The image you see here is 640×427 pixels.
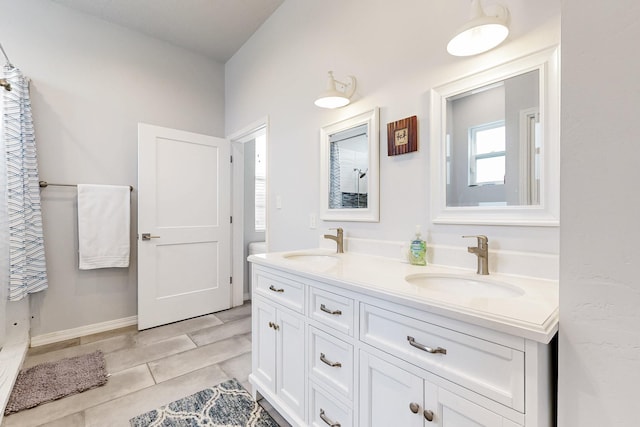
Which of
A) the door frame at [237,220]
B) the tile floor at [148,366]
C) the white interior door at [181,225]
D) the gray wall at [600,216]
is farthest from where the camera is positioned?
the door frame at [237,220]

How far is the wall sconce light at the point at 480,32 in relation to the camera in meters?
1.08

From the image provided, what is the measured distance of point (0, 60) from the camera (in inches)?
85.0

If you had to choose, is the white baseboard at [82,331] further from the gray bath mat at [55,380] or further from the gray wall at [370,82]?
the gray wall at [370,82]

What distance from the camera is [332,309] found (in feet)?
3.94

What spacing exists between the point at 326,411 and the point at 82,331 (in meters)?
2.61

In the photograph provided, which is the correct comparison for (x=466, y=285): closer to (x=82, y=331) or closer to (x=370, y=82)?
(x=370, y=82)

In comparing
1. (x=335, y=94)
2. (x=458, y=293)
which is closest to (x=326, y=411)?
Result: (x=458, y=293)

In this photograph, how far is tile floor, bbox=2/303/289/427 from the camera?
160 centimetres

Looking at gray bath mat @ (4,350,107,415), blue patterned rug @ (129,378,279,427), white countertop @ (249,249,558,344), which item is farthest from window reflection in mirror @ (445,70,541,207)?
gray bath mat @ (4,350,107,415)

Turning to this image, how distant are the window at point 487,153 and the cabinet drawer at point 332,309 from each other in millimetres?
791

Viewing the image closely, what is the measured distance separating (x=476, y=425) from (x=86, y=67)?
12.2 ft

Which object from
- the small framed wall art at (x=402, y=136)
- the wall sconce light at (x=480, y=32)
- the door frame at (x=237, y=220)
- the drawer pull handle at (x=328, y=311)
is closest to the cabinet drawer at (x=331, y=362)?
the drawer pull handle at (x=328, y=311)

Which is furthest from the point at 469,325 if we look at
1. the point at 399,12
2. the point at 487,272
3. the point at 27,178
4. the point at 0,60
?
the point at 0,60

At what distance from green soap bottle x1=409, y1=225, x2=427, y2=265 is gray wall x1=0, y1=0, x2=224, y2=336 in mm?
2783
